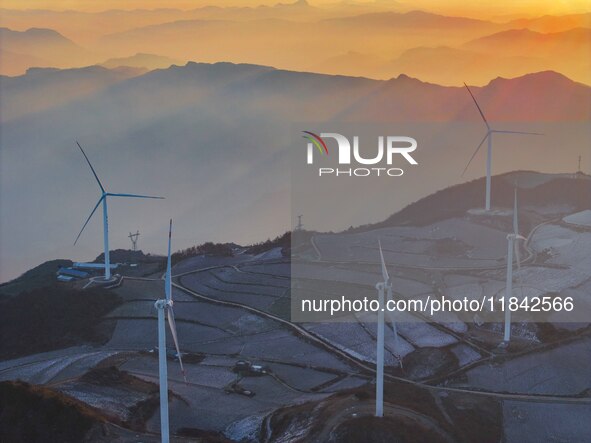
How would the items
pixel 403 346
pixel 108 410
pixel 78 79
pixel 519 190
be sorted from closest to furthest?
pixel 108 410 < pixel 403 346 < pixel 519 190 < pixel 78 79

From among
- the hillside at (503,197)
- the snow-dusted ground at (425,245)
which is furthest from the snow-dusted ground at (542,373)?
the hillside at (503,197)

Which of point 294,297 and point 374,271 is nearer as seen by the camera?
point 294,297

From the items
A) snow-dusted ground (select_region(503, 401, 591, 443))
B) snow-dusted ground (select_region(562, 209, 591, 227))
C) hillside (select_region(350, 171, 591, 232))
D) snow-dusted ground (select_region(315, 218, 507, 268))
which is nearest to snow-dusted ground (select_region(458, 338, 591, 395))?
snow-dusted ground (select_region(503, 401, 591, 443))

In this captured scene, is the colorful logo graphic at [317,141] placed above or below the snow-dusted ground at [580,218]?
above

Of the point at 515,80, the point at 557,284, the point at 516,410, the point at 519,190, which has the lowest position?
the point at 516,410

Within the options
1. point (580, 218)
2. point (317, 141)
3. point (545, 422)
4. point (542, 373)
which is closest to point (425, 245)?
point (317, 141)

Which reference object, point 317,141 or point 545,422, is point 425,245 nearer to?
point 317,141

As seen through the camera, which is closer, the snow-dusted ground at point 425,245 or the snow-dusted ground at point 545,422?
the snow-dusted ground at point 545,422

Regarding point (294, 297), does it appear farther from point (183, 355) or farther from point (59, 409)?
point (59, 409)

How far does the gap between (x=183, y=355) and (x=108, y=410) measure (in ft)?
38.2

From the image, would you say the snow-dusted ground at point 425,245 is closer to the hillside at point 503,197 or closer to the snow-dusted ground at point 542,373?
the hillside at point 503,197

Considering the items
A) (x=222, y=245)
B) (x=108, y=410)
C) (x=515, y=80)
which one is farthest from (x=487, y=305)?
(x=515, y=80)

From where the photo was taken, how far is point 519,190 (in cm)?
9188

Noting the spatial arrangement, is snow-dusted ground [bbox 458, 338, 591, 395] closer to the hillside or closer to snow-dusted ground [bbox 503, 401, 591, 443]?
snow-dusted ground [bbox 503, 401, 591, 443]
